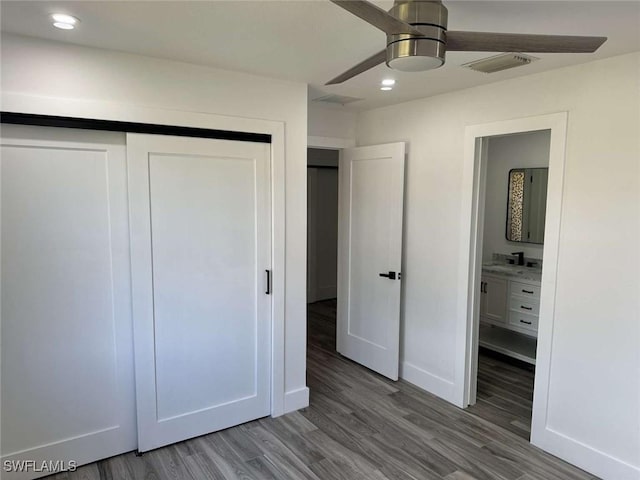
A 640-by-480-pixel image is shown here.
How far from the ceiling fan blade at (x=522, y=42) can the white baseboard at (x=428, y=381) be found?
8.85 ft

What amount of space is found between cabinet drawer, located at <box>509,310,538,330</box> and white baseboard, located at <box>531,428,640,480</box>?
1392 millimetres

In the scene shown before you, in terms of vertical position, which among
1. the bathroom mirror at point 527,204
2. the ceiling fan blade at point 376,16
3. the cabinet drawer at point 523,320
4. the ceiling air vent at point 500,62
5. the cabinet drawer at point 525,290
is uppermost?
the ceiling air vent at point 500,62

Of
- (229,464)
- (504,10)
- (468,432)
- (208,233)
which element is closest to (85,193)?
(208,233)

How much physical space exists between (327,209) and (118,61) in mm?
4392

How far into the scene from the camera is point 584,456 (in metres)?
2.63

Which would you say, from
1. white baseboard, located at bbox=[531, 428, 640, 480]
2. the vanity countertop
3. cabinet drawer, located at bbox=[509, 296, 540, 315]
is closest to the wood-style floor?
white baseboard, located at bbox=[531, 428, 640, 480]

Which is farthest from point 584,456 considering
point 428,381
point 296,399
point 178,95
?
point 178,95

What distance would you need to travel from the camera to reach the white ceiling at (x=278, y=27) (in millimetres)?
1796

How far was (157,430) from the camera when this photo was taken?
9.14ft

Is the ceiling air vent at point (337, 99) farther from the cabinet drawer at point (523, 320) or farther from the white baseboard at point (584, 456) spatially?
the white baseboard at point (584, 456)

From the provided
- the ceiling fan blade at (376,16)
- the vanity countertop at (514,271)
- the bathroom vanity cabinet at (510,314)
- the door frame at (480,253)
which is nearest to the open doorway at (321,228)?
the bathroom vanity cabinet at (510,314)

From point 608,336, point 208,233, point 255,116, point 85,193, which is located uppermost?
point 255,116

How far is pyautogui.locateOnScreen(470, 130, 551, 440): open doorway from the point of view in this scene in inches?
158

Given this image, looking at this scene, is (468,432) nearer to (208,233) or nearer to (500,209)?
(208,233)
